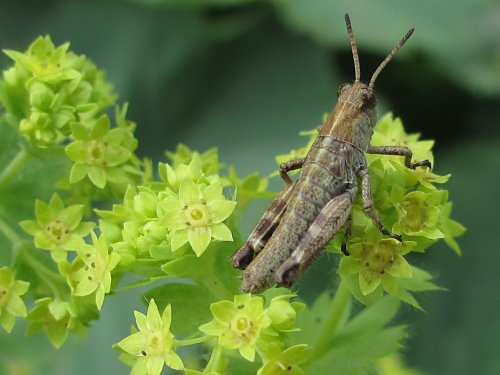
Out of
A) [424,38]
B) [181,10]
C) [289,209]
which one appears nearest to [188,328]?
[289,209]

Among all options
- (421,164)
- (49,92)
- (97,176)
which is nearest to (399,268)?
(421,164)

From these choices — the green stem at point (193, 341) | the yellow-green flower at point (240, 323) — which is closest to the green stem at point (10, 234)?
the green stem at point (193, 341)

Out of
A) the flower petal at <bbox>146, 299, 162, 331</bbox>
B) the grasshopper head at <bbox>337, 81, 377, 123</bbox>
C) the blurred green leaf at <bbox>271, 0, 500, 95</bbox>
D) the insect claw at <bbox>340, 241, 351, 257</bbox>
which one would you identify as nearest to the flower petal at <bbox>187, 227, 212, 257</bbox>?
the flower petal at <bbox>146, 299, 162, 331</bbox>

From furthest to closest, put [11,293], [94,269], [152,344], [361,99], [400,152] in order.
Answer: [361,99], [400,152], [11,293], [94,269], [152,344]

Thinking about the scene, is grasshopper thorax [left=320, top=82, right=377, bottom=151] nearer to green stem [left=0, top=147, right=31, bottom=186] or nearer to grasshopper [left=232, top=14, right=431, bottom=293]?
grasshopper [left=232, top=14, right=431, bottom=293]

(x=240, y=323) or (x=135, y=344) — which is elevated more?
(x=240, y=323)

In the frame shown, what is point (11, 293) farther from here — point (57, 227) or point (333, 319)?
point (333, 319)

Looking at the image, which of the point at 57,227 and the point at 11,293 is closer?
the point at 11,293
